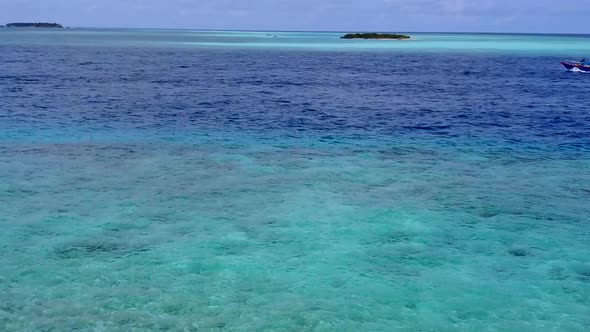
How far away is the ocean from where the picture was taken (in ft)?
42.0

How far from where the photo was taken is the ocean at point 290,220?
12.8m

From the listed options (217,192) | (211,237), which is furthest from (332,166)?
(211,237)

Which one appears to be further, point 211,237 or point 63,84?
point 63,84

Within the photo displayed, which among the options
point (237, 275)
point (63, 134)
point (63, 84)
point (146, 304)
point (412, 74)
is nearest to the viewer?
point (146, 304)

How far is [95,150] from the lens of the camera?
2712 centimetres

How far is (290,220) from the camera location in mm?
18641

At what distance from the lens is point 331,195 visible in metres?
21.3

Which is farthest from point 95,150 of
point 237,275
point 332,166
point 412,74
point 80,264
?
point 412,74

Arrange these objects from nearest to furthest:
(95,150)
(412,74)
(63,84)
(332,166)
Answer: (332,166) < (95,150) < (63,84) < (412,74)

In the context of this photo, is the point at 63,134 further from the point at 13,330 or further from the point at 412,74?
the point at 412,74

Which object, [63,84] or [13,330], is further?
[63,84]

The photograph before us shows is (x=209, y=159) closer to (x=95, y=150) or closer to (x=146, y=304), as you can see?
(x=95, y=150)

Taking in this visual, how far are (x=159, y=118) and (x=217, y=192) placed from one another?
17.3 metres

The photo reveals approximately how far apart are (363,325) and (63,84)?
49.8 m
